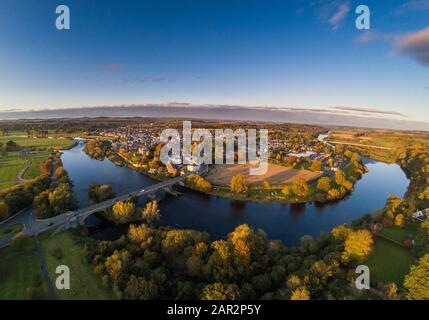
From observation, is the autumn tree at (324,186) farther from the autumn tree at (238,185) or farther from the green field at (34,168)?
the green field at (34,168)

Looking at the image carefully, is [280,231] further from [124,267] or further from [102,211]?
[102,211]

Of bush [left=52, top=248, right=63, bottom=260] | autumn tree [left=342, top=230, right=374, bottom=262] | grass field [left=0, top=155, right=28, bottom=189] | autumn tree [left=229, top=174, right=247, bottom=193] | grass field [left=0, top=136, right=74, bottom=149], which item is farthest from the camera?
grass field [left=0, top=136, right=74, bottom=149]

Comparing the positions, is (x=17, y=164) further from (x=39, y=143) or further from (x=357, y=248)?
(x=357, y=248)

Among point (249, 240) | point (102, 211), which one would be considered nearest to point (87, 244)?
point (102, 211)

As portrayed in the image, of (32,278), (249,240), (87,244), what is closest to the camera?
(32,278)

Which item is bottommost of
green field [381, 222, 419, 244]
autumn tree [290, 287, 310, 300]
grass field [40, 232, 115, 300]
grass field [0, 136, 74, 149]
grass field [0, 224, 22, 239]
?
grass field [40, 232, 115, 300]

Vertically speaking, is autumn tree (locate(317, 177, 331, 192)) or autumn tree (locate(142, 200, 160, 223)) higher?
autumn tree (locate(317, 177, 331, 192))

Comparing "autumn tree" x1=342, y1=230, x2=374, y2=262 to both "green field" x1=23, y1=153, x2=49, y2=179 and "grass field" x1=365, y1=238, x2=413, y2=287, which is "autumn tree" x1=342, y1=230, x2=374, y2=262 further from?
"green field" x1=23, y1=153, x2=49, y2=179

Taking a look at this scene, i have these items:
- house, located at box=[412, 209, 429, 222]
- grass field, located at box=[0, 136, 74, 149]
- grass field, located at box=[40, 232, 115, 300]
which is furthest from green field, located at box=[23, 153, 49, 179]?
house, located at box=[412, 209, 429, 222]
